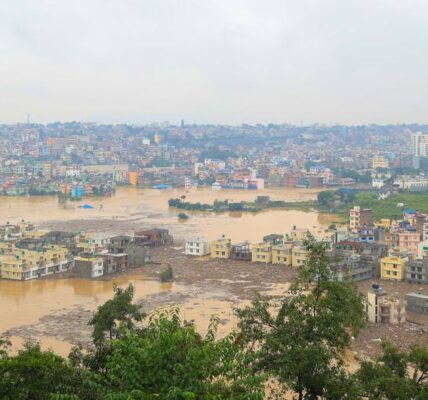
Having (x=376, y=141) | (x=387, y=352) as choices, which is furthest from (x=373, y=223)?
(x=376, y=141)

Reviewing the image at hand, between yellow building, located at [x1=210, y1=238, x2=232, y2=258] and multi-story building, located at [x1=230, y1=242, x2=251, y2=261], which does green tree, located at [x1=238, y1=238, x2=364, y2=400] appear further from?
yellow building, located at [x1=210, y1=238, x2=232, y2=258]

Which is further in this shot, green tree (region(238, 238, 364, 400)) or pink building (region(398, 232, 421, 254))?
pink building (region(398, 232, 421, 254))

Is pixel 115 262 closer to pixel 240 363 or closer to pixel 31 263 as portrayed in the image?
pixel 31 263

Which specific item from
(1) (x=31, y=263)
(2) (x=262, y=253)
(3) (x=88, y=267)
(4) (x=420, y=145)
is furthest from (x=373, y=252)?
(4) (x=420, y=145)

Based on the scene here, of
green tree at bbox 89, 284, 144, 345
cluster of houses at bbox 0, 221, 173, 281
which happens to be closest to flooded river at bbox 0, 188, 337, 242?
cluster of houses at bbox 0, 221, 173, 281

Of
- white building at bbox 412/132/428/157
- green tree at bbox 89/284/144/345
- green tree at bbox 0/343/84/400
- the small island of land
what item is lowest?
the small island of land

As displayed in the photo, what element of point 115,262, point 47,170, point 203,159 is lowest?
point 115,262
